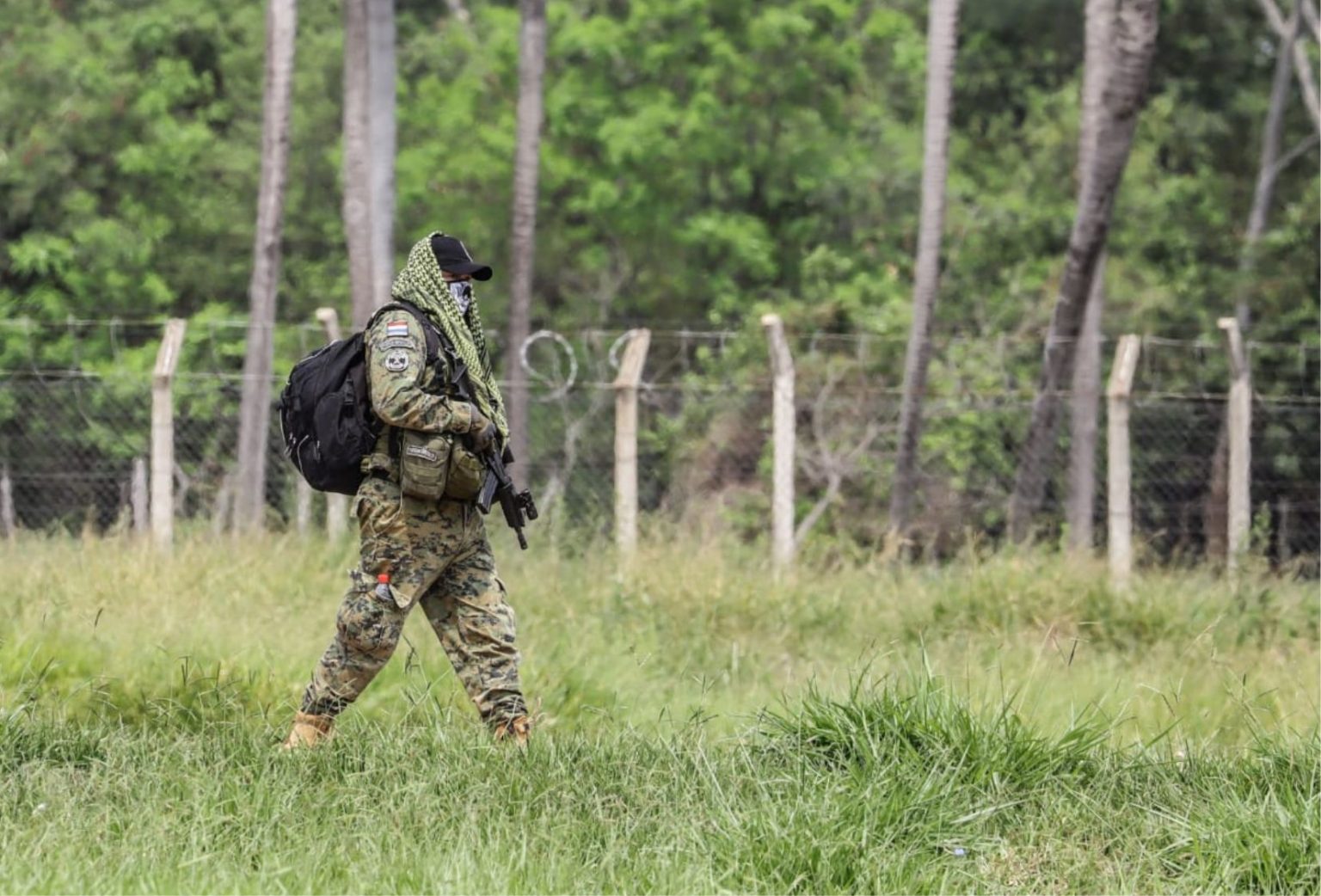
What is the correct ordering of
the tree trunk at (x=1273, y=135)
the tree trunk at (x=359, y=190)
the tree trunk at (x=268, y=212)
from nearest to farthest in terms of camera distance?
the tree trunk at (x=268, y=212) < the tree trunk at (x=359, y=190) < the tree trunk at (x=1273, y=135)

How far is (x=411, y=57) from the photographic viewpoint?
3098 centimetres

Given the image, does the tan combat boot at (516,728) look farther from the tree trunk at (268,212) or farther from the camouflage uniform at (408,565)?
the tree trunk at (268,212)

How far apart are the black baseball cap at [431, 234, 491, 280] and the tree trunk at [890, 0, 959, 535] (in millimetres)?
9514

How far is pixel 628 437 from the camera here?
1134 cm

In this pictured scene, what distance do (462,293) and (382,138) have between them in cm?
1235

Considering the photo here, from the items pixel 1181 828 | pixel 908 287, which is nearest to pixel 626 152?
pixel 908 287

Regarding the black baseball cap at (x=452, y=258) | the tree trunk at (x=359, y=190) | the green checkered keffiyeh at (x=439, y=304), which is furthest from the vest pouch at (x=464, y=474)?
the tree trunk at (x=359, y=190)

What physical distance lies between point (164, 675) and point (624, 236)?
2267 cm

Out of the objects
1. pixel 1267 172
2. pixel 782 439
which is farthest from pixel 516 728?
pixel 1267 172

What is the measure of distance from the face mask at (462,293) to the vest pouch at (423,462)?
1.65 feet

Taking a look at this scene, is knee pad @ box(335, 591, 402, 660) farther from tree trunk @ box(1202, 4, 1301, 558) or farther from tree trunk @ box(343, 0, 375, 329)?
tree trunk @ box(1202, 4, 1301, 558)

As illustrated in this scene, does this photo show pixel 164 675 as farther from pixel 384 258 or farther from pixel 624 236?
pixel 624 236

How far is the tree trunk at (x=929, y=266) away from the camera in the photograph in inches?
629

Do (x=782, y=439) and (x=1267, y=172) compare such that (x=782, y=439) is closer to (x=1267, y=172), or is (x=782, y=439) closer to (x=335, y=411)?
(x=335, y=411)
